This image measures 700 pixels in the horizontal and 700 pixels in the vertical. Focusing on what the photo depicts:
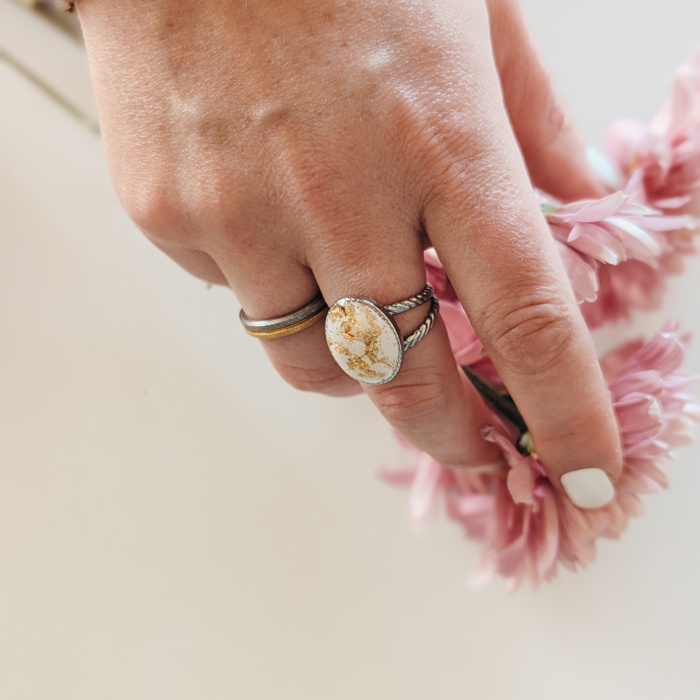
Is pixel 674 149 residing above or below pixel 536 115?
below

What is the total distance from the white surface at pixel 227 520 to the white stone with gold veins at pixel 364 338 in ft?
1.34

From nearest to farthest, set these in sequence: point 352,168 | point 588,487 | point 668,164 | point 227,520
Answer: point 352,168 → point 588,487 → point 668,164 → point 227,520

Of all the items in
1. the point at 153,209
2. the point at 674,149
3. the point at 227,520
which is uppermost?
the point at 153,209

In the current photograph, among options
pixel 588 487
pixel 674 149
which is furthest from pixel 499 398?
pixel 674 149

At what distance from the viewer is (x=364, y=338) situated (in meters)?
0.44

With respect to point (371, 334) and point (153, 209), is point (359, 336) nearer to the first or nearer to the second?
point (371, 334)

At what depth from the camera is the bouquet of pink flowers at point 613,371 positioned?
1.58ft

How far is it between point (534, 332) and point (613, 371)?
0.36 meters

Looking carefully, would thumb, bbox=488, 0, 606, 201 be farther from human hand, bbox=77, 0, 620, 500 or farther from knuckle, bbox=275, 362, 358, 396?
knuckle, bbox=275, 362, 358, 396

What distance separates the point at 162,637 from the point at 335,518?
261 mm

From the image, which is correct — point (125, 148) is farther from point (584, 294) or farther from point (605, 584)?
point (605, 584)

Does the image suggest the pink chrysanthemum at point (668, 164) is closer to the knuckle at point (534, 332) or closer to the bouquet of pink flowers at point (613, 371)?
the bouquet of pink flowers at point (613, 371)

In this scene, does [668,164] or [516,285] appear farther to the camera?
[668,164]

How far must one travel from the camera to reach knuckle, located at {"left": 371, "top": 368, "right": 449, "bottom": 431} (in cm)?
48
